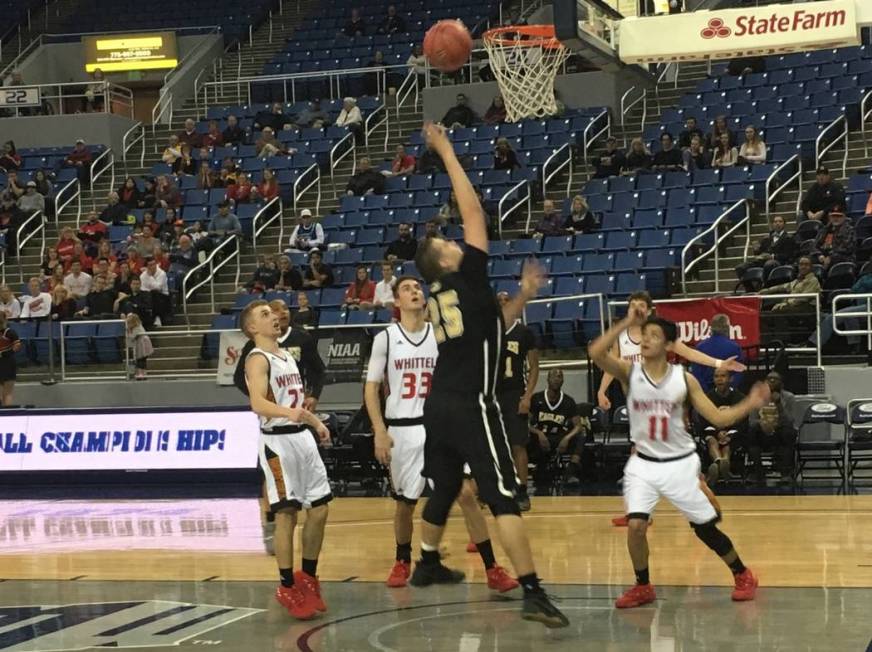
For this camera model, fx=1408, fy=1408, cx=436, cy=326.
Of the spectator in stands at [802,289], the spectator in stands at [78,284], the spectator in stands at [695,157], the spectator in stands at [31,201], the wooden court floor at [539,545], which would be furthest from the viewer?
the spectator in stands at [31,201]

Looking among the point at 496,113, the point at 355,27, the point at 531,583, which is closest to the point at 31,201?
the point at 355,27

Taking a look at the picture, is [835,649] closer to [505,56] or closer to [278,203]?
[505,56]

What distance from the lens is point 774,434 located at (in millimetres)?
14734

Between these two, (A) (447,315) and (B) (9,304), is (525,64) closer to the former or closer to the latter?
(B) (9,304)

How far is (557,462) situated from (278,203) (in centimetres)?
1113

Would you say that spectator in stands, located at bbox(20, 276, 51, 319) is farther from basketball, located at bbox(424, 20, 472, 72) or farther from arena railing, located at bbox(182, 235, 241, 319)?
basketball, located at bbox(424, 20, 472, 72)

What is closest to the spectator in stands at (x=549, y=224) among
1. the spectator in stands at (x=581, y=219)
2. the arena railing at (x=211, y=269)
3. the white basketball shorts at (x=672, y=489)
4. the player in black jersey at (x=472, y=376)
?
the spectator in stands at (x=581, y=219)

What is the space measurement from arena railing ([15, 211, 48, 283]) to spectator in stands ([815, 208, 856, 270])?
14232 millimetres

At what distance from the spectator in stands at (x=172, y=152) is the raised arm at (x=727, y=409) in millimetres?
20711

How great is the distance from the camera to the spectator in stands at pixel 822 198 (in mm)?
19031

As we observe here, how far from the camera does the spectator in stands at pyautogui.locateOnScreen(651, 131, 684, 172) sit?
2195 centimetres

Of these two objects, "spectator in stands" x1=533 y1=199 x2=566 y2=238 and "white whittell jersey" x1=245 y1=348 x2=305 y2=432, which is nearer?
"white whittell jersey" x1=245 y1=348 x2=305 y2=432

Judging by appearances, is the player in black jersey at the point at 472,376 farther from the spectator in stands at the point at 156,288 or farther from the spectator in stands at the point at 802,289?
the spectator in stands at the point at 156,288

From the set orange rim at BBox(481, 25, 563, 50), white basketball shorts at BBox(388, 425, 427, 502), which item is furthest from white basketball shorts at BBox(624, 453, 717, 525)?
orange rim at BBox(481, 25, 563, 50)
